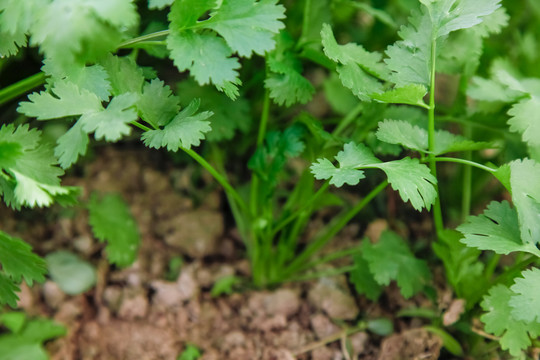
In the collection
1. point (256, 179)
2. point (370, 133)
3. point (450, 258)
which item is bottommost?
point (450, 258)

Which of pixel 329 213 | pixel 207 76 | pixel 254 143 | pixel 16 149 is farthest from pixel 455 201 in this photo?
pixel 16 149

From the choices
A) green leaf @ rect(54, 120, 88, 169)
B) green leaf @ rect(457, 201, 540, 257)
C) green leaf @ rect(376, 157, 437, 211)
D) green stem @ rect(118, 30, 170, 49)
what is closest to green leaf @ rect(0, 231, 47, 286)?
green leaf @ rect(54, 120, 88, 169)

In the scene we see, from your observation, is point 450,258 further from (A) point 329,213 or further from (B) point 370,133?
(A) point 329,213

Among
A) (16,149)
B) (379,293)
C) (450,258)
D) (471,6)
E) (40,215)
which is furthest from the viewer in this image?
(40,215)

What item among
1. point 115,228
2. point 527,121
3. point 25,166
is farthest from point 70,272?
point 527,121

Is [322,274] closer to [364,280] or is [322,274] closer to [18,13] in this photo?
[364,280]

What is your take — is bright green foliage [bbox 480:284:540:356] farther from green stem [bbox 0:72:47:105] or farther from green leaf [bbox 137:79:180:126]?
green stem [bbox 0:72:47:105]
